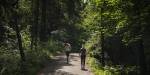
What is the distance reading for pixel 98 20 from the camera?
2794cm

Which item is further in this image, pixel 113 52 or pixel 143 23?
pixel 113 52

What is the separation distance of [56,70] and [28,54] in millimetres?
3296

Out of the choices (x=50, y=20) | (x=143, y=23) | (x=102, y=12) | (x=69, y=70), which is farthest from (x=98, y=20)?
(x=50, y=20)

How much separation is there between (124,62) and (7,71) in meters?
16.7

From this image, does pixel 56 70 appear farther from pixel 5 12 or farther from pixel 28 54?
pixel 5 12

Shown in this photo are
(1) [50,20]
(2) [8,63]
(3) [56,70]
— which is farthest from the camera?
(1) [50,20]

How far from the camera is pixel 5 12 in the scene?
23328mm

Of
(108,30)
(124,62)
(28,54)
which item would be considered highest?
(108,30)

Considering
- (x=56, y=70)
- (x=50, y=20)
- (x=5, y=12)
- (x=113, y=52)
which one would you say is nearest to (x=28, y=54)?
(x=56, y=70)

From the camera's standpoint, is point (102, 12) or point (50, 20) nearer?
point (102, 12)

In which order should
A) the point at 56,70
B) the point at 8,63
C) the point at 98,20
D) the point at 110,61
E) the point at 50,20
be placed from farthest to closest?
the point at 50,20 → the point at 110,61 → the point at 98,20 → the point at 56,70 → the point at 8,63

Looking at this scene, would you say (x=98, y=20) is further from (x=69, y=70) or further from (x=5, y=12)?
(x=5, y=12)

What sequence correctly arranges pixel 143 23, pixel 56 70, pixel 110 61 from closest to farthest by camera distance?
pixel 143 23 → pixel 56 70 → pixel 110 61

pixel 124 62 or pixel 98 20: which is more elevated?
pixel 98 20
